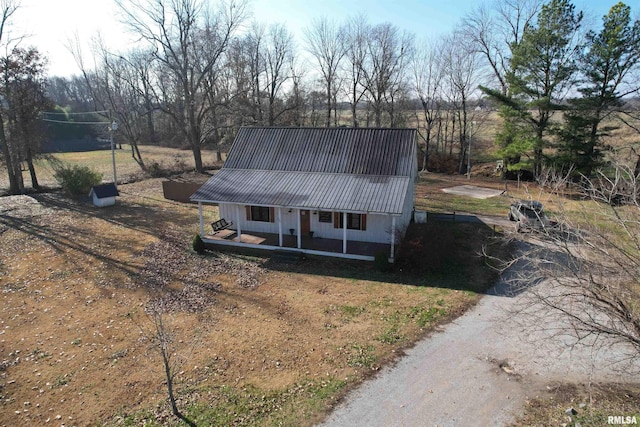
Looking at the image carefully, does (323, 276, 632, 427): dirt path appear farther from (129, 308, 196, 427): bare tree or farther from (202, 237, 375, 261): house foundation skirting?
(202, 237, 375, 261): house foundation skirting

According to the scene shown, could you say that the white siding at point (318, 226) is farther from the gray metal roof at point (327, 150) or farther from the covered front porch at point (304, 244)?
the gray metal roof at point (327, 150)

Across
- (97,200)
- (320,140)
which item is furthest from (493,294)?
(97,200)

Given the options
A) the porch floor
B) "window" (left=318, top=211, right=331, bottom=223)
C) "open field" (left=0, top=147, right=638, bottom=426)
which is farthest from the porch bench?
"window" (left=318, top=211, right=331, bottom=223)

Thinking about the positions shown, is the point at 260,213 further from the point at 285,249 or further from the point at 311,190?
→ the point at 311,190

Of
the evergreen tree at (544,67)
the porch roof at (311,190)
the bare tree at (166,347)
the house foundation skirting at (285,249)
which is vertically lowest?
the bare tree at (166,347)

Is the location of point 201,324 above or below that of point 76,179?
below

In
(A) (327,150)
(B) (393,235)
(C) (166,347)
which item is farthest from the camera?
(A) (327,150)

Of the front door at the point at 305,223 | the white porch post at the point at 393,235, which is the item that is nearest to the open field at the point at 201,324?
the white porch post at the point at 393,235

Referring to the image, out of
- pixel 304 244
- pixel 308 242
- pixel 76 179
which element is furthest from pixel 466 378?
pixel 76 179
